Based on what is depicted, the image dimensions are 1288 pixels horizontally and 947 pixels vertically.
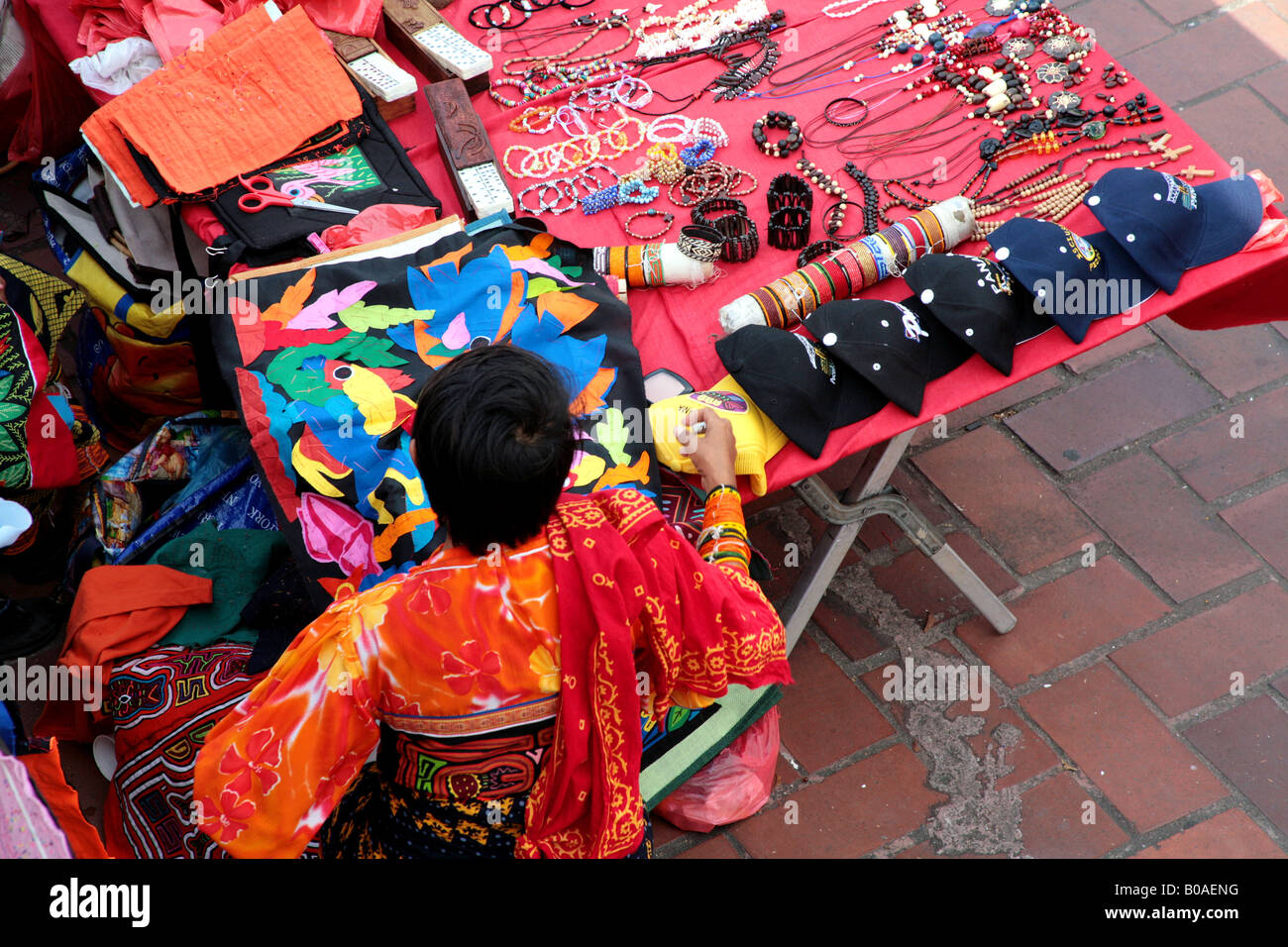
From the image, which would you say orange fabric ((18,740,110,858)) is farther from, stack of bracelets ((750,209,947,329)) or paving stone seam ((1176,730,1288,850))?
paving stone seam ((1176,730,1288,850))

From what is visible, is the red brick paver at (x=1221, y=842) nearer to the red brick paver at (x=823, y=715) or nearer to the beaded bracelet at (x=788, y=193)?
the red brick paver at (x=823, y=715)

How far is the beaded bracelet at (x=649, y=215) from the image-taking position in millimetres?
2105

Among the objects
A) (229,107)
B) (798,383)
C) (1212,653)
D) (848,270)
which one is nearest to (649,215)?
(848,270)

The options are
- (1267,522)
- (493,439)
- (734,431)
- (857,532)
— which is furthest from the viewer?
(1267,522)

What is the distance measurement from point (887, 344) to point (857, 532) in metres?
0.61

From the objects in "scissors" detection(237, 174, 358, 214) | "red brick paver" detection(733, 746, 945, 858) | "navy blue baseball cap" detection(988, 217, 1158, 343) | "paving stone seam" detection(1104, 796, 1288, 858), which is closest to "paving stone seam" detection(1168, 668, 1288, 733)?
"paving stone seam" detection(1104, 796, 1288, 858)

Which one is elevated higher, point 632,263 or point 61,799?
point 632,263

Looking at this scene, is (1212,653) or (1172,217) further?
(1212,653)

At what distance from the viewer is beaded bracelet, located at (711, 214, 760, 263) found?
6.64ft

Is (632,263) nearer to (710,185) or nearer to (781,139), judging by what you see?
(710,185)

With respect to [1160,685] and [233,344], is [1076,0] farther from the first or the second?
[233,344]

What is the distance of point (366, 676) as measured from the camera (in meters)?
1.32

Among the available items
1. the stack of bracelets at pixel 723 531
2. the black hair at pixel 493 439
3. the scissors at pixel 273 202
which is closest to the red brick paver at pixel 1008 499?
the stack of bracelets at pixel 723 531

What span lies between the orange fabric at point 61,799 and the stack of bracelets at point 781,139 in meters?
1.69
